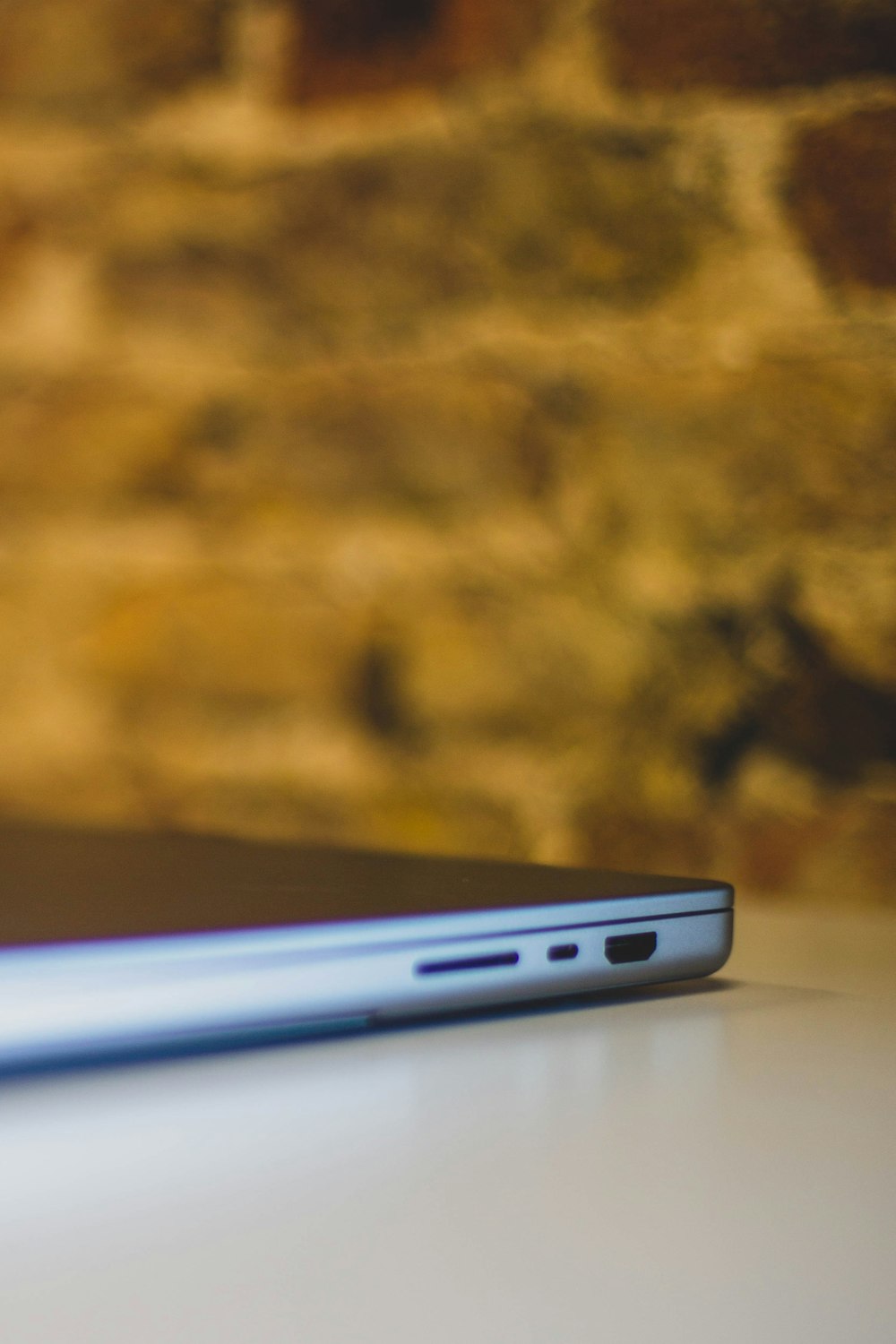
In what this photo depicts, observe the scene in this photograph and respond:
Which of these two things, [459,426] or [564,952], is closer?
[564,952]

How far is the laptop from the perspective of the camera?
434mm

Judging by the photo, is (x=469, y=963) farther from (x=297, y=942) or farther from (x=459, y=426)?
(x=459, y=426)

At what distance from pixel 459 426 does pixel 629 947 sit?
0.60m

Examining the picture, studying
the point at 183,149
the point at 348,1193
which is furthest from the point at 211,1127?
the point at 183,149

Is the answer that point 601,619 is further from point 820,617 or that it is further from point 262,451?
point 262,451

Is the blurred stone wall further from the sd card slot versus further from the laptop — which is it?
the sd card slot

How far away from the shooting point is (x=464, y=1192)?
37cm

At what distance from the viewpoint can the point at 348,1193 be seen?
36 centimetres

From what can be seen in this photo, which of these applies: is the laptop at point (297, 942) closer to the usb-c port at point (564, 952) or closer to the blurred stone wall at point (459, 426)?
the usb-c port at point (564, 952)

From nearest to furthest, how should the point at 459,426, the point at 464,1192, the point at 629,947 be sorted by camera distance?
the point at 464,1192 → the point at 629,947 → the point at 459,426

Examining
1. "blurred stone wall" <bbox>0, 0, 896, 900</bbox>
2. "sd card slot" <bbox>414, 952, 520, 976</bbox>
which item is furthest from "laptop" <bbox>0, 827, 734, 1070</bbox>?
"blurred stone wall" <bbox>0, 0, 896, 900</bbox>

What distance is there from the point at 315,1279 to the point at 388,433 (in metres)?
0.87

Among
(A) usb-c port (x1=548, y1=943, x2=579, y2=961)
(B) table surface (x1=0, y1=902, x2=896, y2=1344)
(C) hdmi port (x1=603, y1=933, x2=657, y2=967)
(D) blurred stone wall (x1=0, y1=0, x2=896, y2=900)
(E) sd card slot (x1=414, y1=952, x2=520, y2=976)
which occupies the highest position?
(D) blurred stone wall (x1=0, y1=0, x2=896, y2=900)

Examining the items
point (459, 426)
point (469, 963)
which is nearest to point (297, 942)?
point (469, 963)
